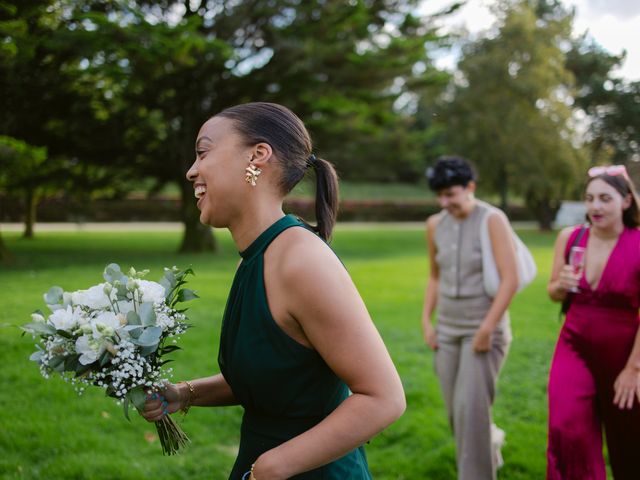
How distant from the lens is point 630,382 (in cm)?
396

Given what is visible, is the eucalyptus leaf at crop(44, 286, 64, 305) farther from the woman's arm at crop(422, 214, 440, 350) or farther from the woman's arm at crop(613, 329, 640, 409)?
the woman's arm at crop(422, 214, 440, 350)

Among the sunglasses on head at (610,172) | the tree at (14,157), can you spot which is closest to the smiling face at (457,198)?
the sunglasses on head at (610,172)

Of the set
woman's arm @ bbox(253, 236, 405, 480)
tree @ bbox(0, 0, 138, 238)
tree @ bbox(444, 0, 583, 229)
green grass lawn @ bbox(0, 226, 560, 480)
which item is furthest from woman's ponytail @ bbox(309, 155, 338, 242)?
tree @ bbox(444, 0, 583, 229)

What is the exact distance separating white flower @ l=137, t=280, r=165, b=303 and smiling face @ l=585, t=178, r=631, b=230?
3168 millimetres

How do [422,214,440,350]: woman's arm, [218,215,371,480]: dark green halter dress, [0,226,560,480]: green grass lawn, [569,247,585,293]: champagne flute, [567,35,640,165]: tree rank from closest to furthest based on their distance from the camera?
[218,215,371,480]: dark green halter dress, [569,247,585,293]: champagne flute, [0,226,560,480]: green grass lawn, [422,214,440,350]: woman's arm, [567,35,640,165]: tree

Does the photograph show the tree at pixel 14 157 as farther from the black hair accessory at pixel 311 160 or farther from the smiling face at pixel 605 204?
the black hair accessory at pixel 311 160

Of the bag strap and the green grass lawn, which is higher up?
the bag strap

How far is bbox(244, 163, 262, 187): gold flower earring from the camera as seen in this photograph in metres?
1.94

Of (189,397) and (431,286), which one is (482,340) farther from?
(189,397)

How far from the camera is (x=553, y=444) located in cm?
392

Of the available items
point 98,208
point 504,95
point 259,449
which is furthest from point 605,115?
point 259,449

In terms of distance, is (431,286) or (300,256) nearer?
(300,256)

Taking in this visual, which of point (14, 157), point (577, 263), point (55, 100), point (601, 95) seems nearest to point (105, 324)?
point (577, 263)

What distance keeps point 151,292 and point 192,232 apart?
21.5 meters
